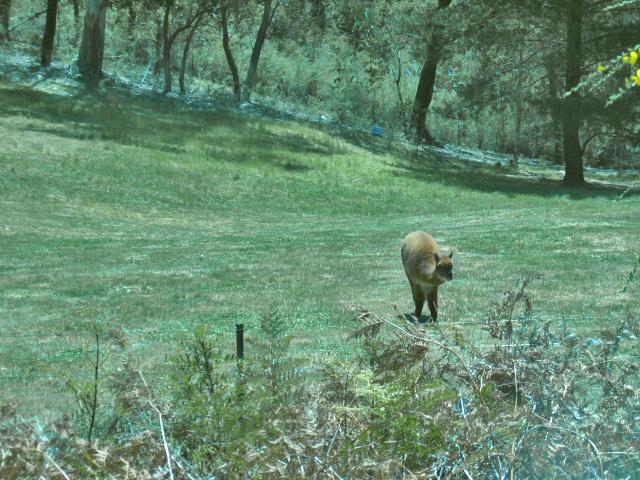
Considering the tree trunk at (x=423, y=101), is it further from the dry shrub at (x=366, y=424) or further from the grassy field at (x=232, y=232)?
the dry shrub at (x=366, y=424)

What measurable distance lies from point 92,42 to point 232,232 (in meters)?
22.6

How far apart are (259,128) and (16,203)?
19.5 m

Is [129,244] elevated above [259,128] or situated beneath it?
situated beneath

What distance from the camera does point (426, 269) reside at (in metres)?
13.1

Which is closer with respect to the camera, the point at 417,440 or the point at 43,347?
the point at 417,440

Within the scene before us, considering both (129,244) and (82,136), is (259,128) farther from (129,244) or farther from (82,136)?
(129,244)

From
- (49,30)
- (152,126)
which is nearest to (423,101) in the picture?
(152,126)

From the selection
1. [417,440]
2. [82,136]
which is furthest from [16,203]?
[417,440]

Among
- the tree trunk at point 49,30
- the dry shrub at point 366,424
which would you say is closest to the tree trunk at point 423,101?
the tree trunk at point 49,30

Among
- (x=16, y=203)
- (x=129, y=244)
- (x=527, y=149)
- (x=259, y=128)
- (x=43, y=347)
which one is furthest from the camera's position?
(x=527, y=149)

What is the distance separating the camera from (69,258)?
2233 centimetres

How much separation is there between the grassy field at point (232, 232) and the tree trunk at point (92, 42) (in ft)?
7.06

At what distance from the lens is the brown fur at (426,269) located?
1278 centimetres

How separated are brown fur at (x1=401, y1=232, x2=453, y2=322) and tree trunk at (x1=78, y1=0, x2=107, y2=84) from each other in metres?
36.0
